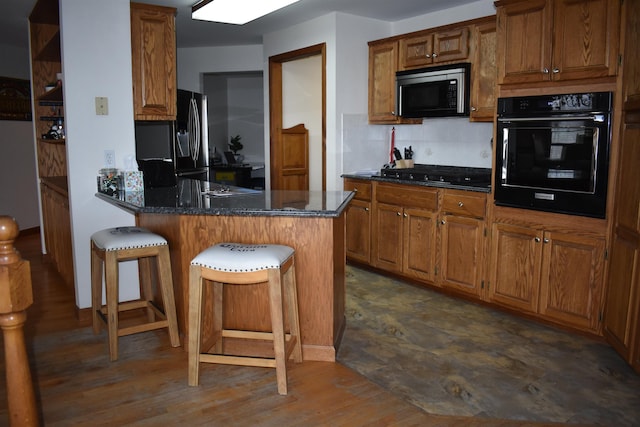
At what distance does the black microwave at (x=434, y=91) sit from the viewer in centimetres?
426

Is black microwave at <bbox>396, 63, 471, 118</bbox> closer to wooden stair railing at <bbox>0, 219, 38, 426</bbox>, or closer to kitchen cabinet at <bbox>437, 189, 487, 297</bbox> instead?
kitchen cabinet at <bbox>437, 189, 487, 297</bbox>

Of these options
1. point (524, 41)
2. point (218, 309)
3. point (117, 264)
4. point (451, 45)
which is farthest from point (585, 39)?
point (117, 264)

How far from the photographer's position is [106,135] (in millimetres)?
3576

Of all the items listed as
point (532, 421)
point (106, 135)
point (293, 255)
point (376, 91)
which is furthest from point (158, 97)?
point (532, 421)

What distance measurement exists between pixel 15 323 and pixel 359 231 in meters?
3.88

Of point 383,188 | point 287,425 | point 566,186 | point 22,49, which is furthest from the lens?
point 22,49

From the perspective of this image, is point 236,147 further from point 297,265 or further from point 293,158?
point 297,265

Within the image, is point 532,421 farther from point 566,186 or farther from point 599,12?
point 599,12

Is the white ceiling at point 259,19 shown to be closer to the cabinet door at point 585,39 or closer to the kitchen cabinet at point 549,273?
the cabinet door at point 585,39

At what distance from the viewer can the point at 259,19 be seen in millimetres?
5145

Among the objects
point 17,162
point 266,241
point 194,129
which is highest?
point 194,129

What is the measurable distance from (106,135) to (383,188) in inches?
89.0

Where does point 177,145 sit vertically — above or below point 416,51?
below

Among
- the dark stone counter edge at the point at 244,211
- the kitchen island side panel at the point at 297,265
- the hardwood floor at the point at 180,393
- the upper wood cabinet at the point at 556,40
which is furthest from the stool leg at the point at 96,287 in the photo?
the upper wood cabinet at the point at 556,40
